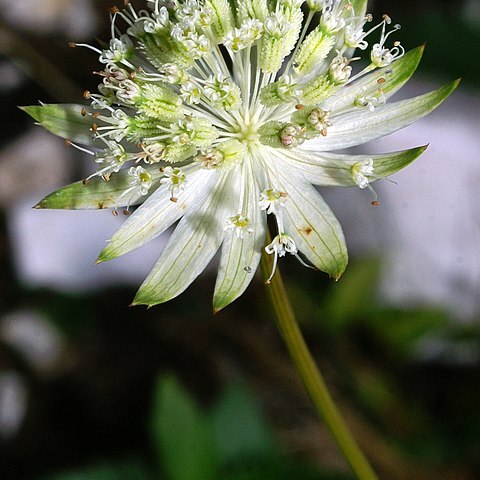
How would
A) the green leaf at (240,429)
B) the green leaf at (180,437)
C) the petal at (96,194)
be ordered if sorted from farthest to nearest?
the green leaf at (240,429)
the green leaf at (180,437)
the petal at (96,194)

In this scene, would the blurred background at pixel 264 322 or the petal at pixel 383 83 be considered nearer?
the petal at pixel 383 83

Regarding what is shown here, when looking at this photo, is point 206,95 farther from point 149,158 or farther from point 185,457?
point 185,457

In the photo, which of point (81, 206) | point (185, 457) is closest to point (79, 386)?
point (185, 457)

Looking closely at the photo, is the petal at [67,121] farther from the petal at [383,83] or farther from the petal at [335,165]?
the petal at [383,83]

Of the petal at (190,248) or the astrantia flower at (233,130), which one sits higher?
the astrantia flower at (233,130)

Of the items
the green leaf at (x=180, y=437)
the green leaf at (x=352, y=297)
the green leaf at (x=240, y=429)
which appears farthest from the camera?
the green leaf at (x=352, y=297)

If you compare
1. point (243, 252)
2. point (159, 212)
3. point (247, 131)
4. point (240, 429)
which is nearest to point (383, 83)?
point (247, 131)

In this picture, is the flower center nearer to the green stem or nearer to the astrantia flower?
the astrantia flower

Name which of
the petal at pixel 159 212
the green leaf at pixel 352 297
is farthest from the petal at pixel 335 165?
the green leaf at pixel 352 297
